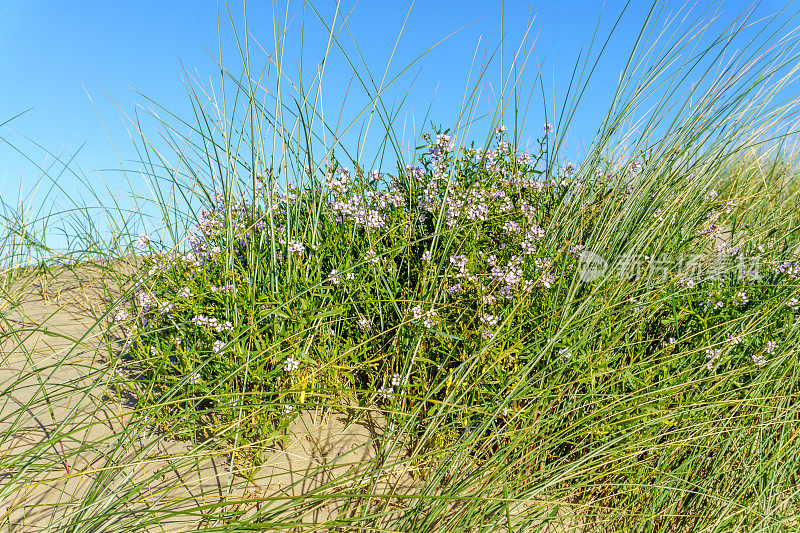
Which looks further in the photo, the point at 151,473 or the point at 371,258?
the point at 371,258

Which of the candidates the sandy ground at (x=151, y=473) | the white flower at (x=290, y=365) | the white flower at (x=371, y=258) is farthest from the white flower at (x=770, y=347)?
the white flower at (x=290, y=365)

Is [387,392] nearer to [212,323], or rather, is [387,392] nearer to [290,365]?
[290,365]

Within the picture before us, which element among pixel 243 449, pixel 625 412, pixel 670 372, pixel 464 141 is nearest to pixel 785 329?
pixel 670 372

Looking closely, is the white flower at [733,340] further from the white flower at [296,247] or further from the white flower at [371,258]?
the white flower at [296,247]

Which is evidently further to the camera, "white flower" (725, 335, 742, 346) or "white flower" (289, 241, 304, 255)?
"white flower" (289, 241, 304, 255)

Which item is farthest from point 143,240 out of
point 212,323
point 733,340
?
point 733,340

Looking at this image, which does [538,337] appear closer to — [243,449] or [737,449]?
[737,449]

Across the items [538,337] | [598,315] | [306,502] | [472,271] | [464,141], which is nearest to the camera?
[306,502]

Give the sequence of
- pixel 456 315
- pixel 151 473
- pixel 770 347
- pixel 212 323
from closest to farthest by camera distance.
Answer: pixel 151 473 < pixel 212 323 < pixel 770 347 < pixel 456 315

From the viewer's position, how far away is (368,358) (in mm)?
2588

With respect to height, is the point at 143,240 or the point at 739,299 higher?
the point at 143,240

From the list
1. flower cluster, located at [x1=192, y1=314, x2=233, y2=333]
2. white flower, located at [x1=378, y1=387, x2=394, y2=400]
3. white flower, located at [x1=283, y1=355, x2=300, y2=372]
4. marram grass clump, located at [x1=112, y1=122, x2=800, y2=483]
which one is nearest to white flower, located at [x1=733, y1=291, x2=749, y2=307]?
marram grass clump, located at [x1=112, y1=122, x2=800, y2=483]

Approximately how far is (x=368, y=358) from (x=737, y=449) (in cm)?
168

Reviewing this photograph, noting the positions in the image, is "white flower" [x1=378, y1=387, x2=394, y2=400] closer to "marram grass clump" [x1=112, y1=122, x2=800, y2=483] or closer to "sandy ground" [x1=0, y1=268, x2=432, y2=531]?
"marram grass clump" [x1=112, y1=122, x2=800, y2=483]
